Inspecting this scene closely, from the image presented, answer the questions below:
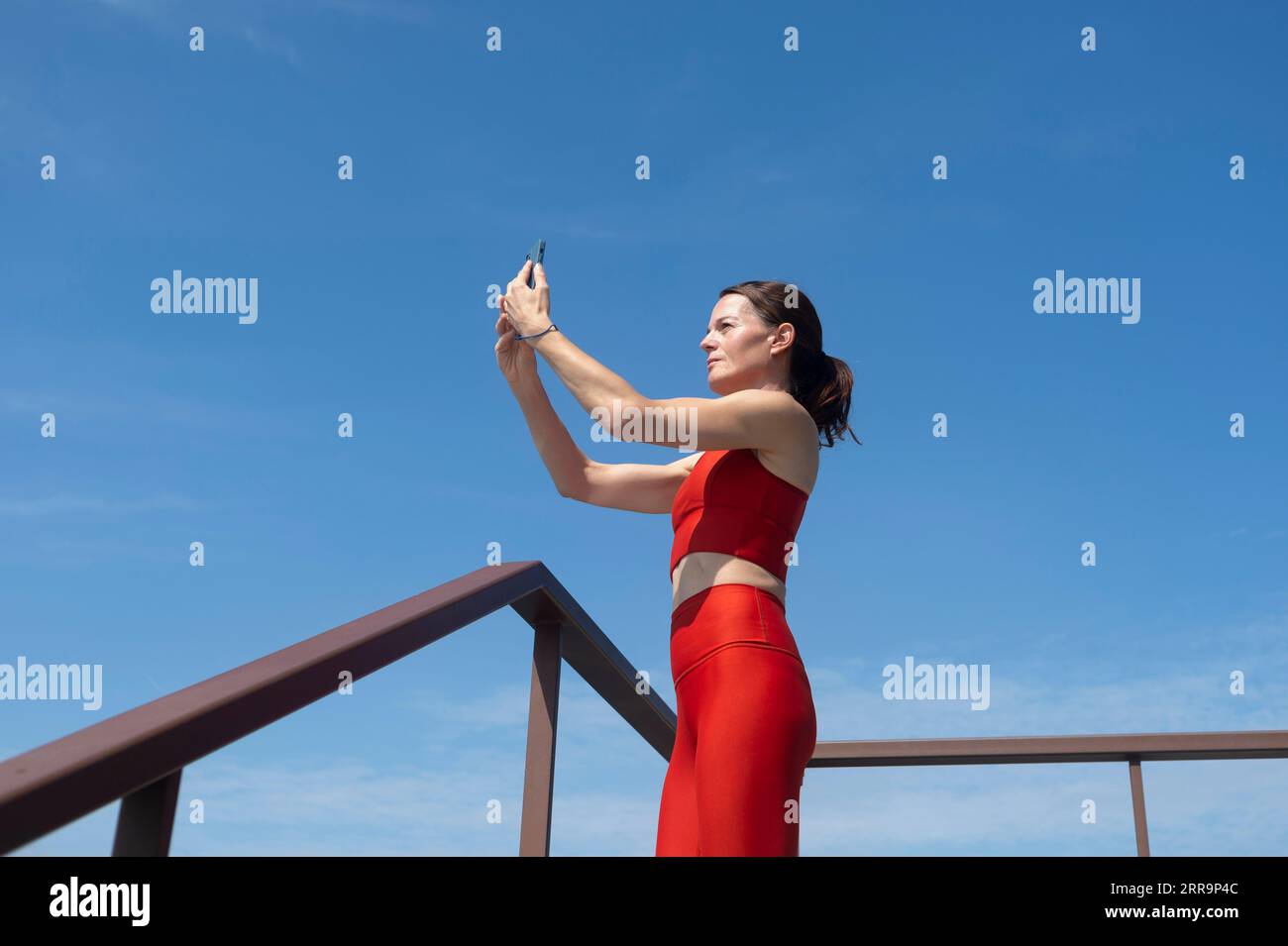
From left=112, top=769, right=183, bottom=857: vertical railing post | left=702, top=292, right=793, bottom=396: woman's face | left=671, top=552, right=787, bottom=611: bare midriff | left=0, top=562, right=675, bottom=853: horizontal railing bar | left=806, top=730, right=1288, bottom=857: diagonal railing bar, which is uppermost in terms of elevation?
left=702, top=292, right=793, bottom=396: woman's face

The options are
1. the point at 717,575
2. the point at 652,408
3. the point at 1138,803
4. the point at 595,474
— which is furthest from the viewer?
the point at 1138,803

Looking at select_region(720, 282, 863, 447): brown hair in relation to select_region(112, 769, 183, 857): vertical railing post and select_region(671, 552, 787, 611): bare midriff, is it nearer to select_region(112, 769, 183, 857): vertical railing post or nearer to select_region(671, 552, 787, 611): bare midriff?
select_region(671, 552, 787, 611): bare midriff

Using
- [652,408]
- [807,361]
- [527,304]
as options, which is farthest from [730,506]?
[527,304]

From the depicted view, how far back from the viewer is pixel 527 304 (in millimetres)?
2039

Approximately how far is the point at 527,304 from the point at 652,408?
39 cm

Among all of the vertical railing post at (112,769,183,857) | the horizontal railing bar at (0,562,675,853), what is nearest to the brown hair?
the horizontal railing bar at (0,562,675,853)

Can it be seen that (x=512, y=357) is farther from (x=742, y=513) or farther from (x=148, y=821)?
(x=148, y=821)

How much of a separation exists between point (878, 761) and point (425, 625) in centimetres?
201

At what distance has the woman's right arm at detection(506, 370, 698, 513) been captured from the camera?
2.33 metres

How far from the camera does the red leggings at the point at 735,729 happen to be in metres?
1.66

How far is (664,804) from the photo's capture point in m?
1.90

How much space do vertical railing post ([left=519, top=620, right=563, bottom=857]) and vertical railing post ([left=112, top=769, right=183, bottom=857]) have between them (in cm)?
133
